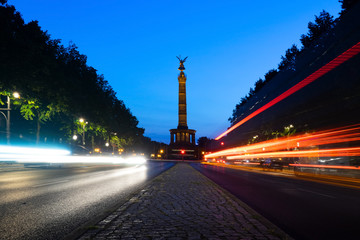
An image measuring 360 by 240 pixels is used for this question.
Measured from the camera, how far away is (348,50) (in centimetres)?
2859

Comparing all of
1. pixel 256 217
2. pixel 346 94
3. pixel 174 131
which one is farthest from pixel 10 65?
pixel 174 131

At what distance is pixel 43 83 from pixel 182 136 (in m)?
75.8

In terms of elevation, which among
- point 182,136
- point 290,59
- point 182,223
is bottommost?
point 182,223

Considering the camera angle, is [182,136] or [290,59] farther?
[182,136]

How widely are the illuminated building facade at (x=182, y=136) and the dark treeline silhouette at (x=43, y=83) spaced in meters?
46.5

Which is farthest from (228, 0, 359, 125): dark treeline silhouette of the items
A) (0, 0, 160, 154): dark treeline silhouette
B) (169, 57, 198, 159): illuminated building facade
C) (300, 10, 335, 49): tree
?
(169, 57, 198, 159): illuminated building facade

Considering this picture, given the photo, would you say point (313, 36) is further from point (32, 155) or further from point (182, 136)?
point (182, 136)

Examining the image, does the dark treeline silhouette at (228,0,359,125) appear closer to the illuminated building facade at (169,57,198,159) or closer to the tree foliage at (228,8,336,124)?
the tree foliage at (228,8,336,124)

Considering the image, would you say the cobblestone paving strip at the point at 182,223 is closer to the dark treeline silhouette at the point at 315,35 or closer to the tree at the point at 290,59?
the dark treeline silhouette at the point at 315,35

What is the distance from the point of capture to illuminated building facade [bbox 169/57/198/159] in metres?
101

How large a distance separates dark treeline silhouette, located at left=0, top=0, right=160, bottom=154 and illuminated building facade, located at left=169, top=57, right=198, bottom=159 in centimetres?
4647

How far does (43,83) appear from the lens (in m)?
29.3

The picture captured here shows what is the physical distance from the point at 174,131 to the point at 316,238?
99092mm

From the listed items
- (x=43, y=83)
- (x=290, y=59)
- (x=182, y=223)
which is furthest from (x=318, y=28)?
(x=182, y=223)
